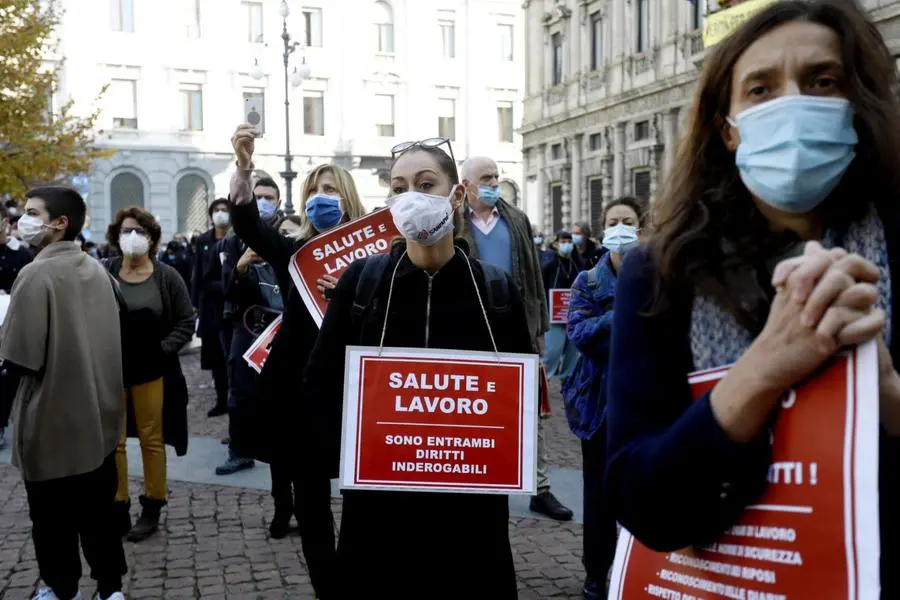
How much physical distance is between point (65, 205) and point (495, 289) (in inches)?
98.9

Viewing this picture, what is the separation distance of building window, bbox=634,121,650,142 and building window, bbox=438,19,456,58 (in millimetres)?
19011

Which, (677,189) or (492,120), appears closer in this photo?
(677,189)

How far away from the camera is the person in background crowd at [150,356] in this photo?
5.90 metres

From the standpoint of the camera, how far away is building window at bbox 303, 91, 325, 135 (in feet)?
142

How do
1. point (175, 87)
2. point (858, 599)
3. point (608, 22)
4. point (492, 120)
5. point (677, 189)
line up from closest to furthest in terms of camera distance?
point (858, 599) → point (677, 189) → point (608, 22) → point (175, 87) → point (492, 120)

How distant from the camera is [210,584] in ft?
16.8

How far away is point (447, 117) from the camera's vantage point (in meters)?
45.8

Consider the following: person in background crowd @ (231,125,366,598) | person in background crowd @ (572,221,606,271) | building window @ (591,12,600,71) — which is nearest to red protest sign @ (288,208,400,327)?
person in background crowd @ (231,125,366,598)

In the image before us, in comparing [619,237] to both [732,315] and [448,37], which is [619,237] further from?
[448,37]

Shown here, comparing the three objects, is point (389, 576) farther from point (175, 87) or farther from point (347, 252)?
point (175, 87)

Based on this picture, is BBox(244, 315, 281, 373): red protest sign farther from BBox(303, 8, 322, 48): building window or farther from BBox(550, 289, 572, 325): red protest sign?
BBox(303, 8, 322, 48): building window

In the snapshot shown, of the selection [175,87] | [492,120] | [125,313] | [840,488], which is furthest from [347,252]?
[492,120]

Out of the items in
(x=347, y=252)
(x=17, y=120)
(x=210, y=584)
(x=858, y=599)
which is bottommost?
(x=210, y=584)

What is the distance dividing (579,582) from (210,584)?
75.7 inches
